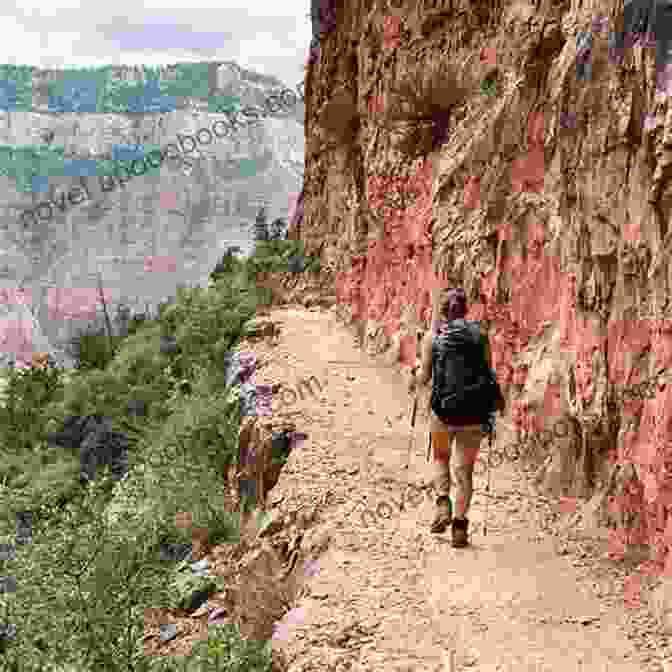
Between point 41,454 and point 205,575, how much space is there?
15.5m

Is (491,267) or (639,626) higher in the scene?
(491,267)

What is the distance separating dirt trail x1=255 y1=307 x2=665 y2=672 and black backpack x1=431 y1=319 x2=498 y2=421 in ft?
2.68

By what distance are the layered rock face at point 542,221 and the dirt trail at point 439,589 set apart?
1.32ft

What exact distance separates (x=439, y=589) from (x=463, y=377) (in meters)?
1.18

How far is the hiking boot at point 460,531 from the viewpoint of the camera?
5.42 metres

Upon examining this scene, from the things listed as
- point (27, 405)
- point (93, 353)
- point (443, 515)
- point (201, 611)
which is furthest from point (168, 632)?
point (93, 353)

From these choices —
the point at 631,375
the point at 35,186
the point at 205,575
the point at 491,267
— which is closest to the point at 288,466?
the point at 205,575

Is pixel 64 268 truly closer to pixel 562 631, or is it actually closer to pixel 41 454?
pixel 41 454

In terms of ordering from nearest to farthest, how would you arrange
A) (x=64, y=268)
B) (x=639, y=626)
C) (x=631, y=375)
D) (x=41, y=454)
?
(x=639, y=626)
(x=631, y=375)
(x=41, y=454)
(x=64, y=268)

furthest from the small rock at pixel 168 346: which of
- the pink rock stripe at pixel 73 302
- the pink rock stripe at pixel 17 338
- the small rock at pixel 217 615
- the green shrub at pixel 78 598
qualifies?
the pink rock stripe at pixel 73 302

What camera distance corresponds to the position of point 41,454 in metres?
21.4

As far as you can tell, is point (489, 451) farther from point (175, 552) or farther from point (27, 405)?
point (27, 405)

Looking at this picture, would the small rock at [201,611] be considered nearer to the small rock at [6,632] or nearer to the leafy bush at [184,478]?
the leafy bush at [184,478]

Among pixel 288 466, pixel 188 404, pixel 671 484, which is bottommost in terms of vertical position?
pixel 188 404
